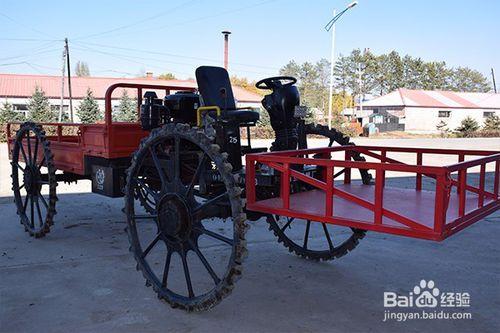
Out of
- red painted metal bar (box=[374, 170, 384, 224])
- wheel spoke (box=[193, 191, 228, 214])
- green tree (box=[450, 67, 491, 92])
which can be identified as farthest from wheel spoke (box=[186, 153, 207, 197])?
green tree (box=[450, 67, 491, 92])

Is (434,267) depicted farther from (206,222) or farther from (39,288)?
(39,288)

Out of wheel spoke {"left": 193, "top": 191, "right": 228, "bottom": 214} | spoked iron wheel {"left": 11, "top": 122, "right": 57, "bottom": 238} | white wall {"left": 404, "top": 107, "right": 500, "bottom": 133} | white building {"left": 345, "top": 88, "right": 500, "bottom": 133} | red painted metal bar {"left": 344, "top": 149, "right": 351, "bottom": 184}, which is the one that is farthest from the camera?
white building {"left": 345, "top": 88, "right": 500, "bottom": 133}

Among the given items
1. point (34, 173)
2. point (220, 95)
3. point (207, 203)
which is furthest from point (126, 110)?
point (207, 203)

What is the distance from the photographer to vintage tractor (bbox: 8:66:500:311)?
3.15 meters

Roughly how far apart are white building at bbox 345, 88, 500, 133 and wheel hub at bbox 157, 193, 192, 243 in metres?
53.6

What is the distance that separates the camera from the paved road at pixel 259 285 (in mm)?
3639

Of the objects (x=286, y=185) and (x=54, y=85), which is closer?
(x=286, y=185)

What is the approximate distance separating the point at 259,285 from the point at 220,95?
5.91ft

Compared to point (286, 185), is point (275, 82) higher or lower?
higher

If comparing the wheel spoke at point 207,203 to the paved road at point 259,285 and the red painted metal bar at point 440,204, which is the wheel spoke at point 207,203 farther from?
the red painted metal bar at point 440,204

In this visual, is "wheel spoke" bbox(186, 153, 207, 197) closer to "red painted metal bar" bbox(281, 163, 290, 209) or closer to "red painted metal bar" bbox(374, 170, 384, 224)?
"red painted metal bar" bbox(281, 163, 290, 209)

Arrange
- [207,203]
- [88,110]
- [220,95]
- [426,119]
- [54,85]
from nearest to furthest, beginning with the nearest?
[207,203], [220,95], [88,110], [54,85], [426,119]

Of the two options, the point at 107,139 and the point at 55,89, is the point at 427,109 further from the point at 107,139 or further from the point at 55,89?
the point at 107,139

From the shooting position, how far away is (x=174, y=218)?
12.5 feet
